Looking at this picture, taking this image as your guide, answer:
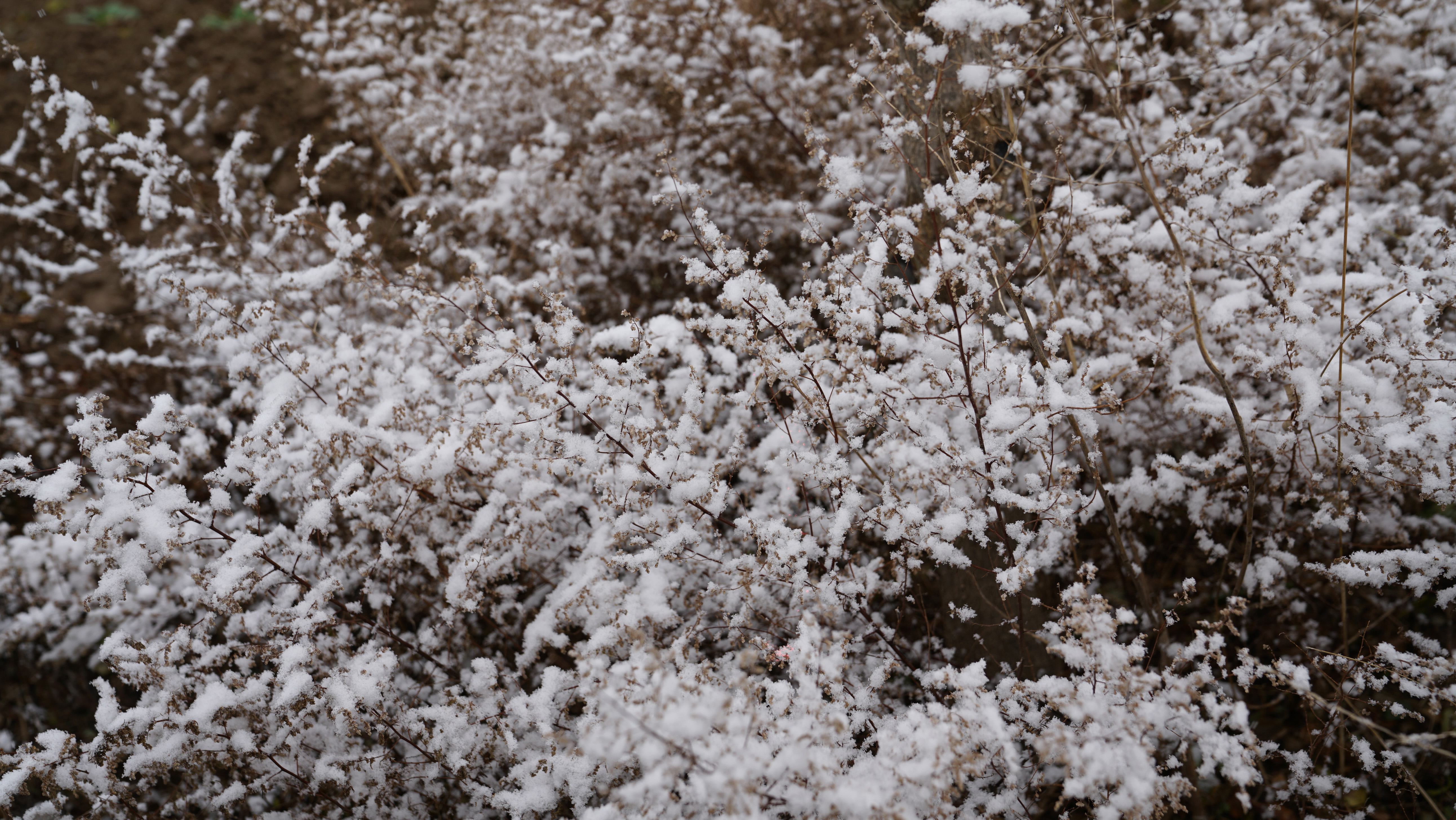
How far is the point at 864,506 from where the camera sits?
7.51ft

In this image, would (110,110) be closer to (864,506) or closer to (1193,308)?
(864,506)

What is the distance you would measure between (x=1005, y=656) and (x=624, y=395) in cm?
169

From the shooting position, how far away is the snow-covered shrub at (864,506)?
1.69 metres

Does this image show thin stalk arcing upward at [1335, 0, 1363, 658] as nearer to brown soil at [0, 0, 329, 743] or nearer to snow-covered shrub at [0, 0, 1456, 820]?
snow-covered shrub at [0, 0, 1456, 820]

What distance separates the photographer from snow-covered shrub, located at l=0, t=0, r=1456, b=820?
5.55ft

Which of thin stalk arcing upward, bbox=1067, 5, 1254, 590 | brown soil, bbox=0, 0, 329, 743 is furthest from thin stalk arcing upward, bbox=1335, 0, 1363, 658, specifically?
brown soil, bbox=0, 0, 329, 743

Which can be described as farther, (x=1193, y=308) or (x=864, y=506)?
(x=864, y=506)

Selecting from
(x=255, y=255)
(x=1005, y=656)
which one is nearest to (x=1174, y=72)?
(x=1005, y=656)

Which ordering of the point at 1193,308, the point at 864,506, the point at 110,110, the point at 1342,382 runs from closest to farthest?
the point at 1193,308 < the point at 1342,382 < the point at 864,506 < the point at 110,110

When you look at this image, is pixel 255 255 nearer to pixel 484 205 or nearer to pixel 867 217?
pixel 484 205

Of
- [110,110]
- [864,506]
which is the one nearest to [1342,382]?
[864,506]

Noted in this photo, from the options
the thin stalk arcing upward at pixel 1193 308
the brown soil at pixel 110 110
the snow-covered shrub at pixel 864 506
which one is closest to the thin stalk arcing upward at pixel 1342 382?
the snow-covered shrub at pixel 864 506

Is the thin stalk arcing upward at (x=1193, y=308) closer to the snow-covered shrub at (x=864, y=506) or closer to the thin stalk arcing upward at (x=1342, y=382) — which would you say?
the snow-covered shrub at (x=864, y=506)

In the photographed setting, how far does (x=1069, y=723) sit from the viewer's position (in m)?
2.15
